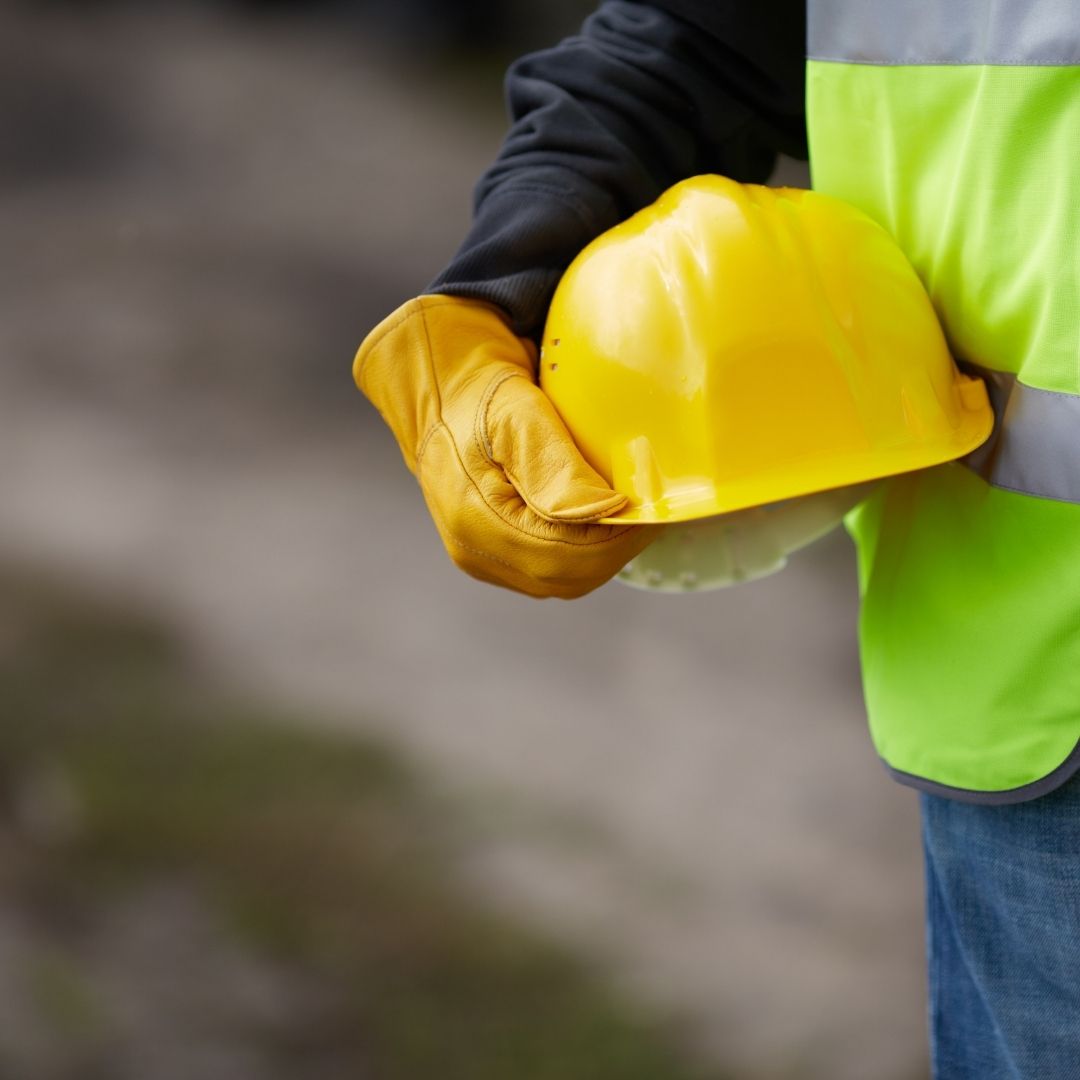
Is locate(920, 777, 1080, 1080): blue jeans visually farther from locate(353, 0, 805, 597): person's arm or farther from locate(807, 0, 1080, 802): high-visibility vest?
locate(353, 0, 805, 597): person's arm

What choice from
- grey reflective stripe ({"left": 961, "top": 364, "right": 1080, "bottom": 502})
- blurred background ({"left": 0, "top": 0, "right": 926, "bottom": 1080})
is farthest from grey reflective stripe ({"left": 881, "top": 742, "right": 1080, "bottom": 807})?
blurred background ({"left": 0, "top": 0, "right": 926, "bottom": 1080})

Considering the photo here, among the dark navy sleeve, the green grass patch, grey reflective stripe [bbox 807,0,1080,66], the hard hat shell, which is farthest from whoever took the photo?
the green grass patch

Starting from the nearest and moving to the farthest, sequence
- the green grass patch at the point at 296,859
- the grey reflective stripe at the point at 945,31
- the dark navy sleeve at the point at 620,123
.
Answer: the grey reflective stripe at the point at 945,31 < the dark navy sleeve at the point at 620,123 < the green grass patch at the point at 296,859

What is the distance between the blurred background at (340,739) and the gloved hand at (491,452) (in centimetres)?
130

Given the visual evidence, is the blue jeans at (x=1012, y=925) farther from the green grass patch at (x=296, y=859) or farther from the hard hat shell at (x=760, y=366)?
the green grass patch at (x=296, y=859)

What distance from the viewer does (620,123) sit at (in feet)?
3.42

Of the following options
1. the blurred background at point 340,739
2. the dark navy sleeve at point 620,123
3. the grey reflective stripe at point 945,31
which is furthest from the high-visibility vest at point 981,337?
the blurred background at point 340,739

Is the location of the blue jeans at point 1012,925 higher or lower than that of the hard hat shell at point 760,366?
lower

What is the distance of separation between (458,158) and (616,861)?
8.72 ft

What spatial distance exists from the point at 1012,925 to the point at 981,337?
1.18ft

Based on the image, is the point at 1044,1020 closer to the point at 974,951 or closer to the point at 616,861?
the point at 974,951

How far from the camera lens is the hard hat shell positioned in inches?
32.0

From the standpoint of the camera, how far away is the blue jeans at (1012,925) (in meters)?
0.82

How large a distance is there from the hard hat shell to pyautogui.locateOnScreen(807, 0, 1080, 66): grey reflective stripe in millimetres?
100
